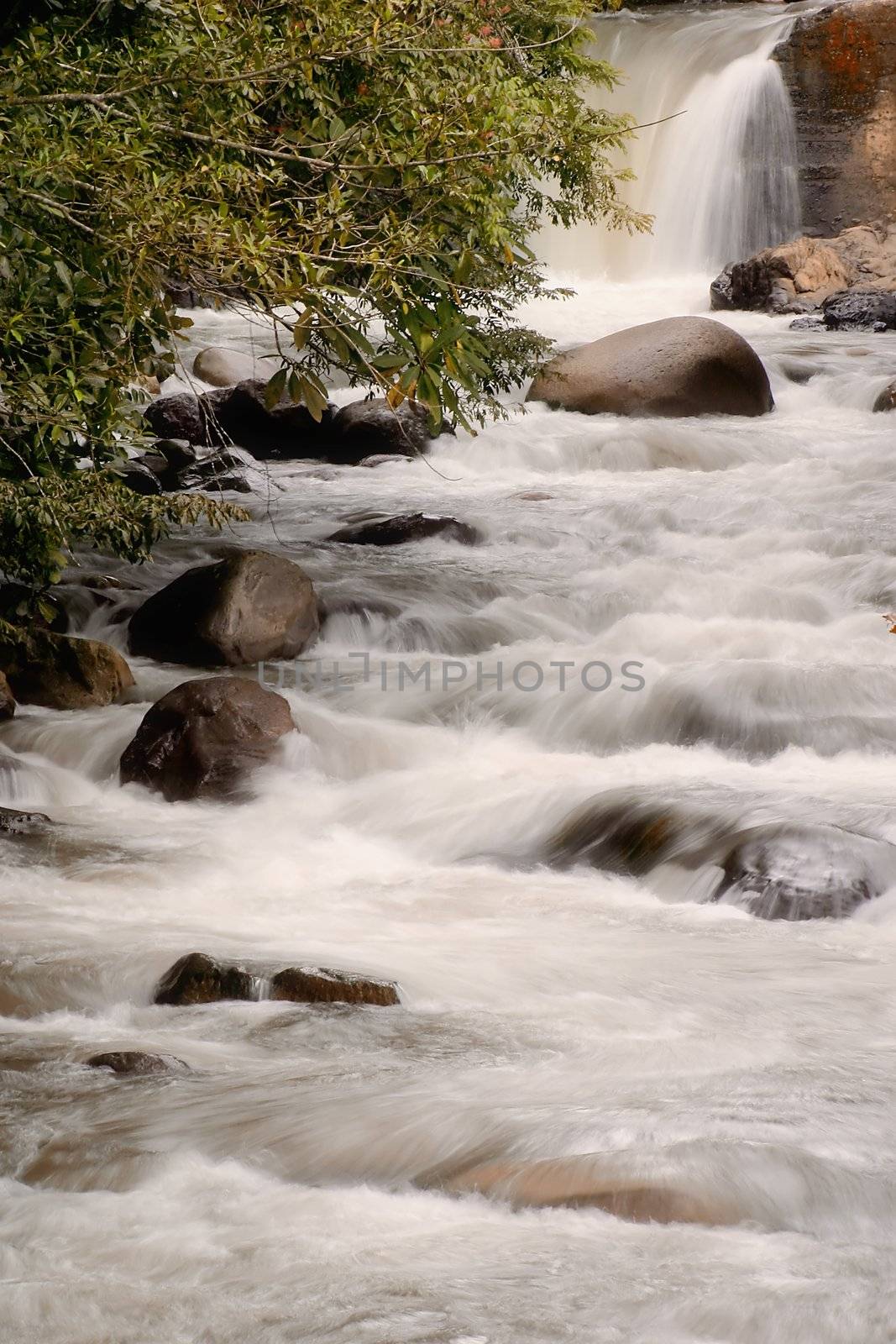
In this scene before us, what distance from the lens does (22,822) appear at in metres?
6.35

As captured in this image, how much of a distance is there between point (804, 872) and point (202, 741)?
3082mm

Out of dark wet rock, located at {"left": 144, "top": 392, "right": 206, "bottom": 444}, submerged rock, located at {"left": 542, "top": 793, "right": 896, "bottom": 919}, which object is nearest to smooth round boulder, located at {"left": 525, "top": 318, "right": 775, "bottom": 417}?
dark wet rock, located at {"left": 144, "top": 392, "right": 206, "bottom": 444}

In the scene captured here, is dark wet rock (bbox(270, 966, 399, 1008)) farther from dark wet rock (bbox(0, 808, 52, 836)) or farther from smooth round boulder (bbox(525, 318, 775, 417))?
smooth round boulder (bbox(525, 318, 775, 417))

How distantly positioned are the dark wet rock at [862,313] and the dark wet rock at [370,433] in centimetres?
772

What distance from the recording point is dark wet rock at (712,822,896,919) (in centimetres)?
529

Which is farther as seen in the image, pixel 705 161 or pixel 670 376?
pixel 705 161

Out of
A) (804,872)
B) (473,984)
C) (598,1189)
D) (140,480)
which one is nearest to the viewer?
(598,1189)

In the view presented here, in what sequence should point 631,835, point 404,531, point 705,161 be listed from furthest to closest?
point 705,161 → point 404,531 → point 631,835

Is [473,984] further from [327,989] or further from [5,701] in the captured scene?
[5,701]

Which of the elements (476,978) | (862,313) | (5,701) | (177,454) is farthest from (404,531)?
(862,313)

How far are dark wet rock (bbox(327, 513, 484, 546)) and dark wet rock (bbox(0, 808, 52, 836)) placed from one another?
4875 millimetres

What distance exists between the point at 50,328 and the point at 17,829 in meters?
2.24

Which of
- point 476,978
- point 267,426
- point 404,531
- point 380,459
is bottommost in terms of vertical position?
point 476,978

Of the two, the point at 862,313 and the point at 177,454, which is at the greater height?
the point at 862,313
